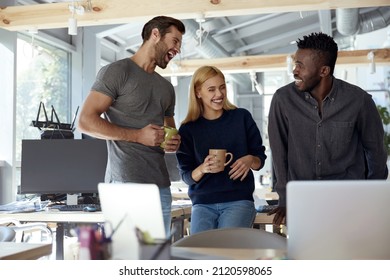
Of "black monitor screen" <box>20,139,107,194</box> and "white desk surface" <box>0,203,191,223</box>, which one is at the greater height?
"black monitor screen" <box>20,139,107,194</box>

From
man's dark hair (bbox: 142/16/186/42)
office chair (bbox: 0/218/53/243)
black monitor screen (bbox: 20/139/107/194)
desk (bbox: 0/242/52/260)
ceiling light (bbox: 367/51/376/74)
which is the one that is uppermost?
ceiling light (bbox: 367/51/376/74)

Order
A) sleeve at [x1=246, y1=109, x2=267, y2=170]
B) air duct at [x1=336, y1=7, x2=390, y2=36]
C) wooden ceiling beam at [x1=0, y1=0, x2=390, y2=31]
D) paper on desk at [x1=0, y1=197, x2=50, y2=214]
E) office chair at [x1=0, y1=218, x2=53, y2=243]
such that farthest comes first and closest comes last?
air duct at [x1=336, y1=7, x2=390, y2=36] < wooden ceiling beam at [x1=0, y1=0, x2=390, y2=31] < paper on desk at [x1=0, y1=197, x2=50, y2=214] < sleeve at [x1=246, y1=109, x2=267, y2=170] < office chair at [x1=0, y1=218, x2=53, y2=243]

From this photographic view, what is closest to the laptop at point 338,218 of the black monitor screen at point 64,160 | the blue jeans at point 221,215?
the blue jeans at point 221,215

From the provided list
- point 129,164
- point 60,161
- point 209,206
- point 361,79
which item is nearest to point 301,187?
point 129,164

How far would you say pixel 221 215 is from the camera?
1.48 meters

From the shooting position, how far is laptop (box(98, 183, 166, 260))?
31.6 inches

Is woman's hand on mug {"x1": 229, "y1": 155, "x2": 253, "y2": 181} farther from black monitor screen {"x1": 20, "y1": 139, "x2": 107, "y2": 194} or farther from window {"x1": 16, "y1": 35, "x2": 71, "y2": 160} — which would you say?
black monitor screen {"x1": 20, "y1": 139, "x2": 107, "y2": 194}

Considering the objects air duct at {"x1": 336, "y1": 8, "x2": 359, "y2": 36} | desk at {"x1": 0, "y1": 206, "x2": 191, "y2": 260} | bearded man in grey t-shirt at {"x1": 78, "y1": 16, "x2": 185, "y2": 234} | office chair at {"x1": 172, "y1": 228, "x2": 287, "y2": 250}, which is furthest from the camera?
air duct at {"x1": 336, "y1": 8, "x2": 359, "y2": 36}

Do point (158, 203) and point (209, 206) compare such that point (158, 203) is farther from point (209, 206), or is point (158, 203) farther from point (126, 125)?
point (209, 206)

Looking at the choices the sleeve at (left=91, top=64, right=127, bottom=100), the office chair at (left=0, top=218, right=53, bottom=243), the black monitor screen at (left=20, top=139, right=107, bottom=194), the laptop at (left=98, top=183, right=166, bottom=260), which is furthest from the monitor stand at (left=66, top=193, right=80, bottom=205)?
the laptop at (left=98, top=183, right=166, bottom=260)

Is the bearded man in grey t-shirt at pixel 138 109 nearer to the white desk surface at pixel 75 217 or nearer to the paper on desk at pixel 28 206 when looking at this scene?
the white desk surface at pixel 75 217
